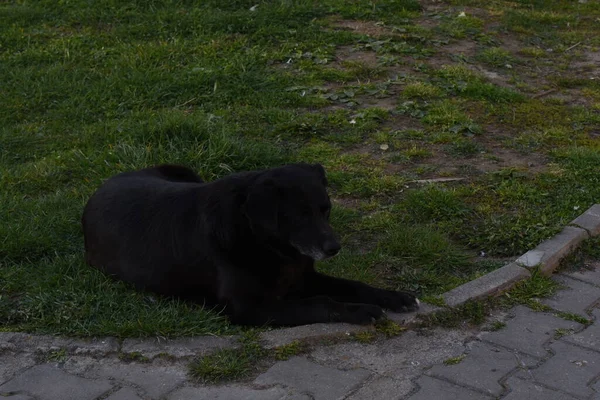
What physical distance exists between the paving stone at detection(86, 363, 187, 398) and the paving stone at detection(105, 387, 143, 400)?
4 centimetres

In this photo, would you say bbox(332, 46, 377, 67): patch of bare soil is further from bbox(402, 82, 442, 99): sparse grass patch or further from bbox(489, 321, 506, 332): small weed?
bbox(489, 321, 506, 332): small weed

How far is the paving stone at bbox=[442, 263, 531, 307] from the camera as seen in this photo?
4.34m

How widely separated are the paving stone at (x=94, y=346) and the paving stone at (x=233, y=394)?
1.50ft

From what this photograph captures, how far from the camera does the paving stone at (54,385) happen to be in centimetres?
364

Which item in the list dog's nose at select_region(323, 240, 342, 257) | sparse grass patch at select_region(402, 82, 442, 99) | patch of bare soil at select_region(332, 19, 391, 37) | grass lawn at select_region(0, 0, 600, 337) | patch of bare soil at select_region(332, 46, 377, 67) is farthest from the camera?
patch of bare soil at select_region(332, 19, 391, 37)

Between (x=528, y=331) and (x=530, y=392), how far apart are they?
1.78 feet

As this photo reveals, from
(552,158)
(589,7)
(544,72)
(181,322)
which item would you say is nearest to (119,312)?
(181,322)

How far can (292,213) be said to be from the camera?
4.09m

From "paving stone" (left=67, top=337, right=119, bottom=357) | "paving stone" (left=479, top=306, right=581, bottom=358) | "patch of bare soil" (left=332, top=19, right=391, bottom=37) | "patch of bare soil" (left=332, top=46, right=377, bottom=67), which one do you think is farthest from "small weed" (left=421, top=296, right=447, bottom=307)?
"patch of bare soil" (left=332, top=19, right=391, bottom=37)

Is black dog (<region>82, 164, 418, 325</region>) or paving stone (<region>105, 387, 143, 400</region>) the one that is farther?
black dog (<region>82, 164, 418, 325</region>)

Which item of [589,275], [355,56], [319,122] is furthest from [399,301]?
[355,56]

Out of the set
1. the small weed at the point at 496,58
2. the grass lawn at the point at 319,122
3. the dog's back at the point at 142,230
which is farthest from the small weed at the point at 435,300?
the small weed at the point at 496,58

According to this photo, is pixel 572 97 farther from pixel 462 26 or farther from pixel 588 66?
pixel 462 26

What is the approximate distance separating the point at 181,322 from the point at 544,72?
491cm
